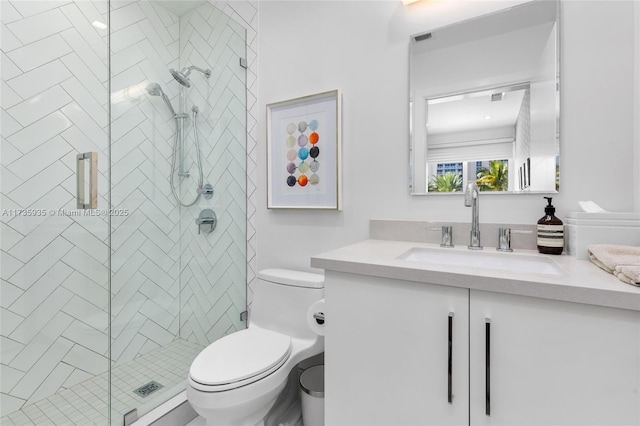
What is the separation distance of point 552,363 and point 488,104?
1065 mm

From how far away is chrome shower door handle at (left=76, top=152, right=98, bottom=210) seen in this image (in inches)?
55.0

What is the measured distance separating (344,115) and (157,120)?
1.14 metres

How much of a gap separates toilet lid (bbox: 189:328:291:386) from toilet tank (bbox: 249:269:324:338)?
0.07 meters

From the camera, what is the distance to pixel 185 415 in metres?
1.45

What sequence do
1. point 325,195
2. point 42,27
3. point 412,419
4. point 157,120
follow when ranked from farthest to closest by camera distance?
1. point 157,120
2. point 325,195
3. point 42,27
4. point 412,419

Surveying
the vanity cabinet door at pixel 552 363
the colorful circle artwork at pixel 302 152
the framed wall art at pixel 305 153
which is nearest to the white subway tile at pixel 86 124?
the framed wall art at pixel 305 153

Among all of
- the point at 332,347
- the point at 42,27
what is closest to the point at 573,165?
the point at 332,347

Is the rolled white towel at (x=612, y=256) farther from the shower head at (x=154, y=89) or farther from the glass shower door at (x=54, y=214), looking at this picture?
the shower head at (x=154, y=89)

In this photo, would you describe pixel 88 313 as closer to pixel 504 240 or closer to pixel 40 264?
pixel 40 264

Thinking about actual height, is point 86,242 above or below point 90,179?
below

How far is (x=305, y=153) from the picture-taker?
1.77m

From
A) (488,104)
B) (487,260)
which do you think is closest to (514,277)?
(487,260)

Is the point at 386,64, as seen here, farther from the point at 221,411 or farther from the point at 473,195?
the point at 221,411

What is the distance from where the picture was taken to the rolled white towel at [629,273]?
0.69m
